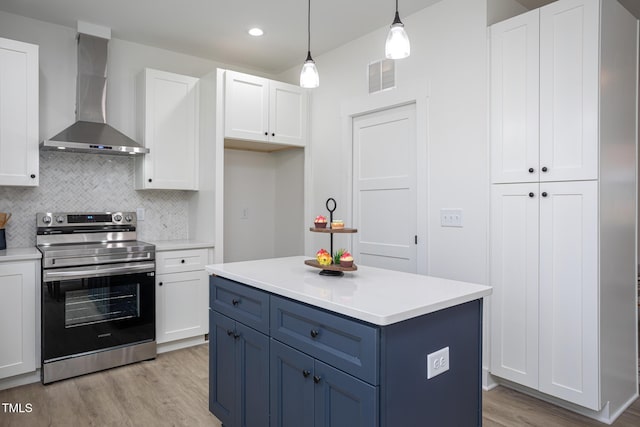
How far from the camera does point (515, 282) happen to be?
2.66 metres

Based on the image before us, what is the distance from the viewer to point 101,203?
3.66 meters

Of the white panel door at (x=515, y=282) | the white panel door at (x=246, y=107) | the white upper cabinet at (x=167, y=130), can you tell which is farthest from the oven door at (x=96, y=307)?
the white panel door at (x=515, y=282)

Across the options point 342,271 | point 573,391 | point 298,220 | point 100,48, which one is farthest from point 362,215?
point 100,48

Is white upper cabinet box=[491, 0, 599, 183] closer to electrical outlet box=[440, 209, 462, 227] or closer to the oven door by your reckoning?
electrical outlet box=[440, 209, 462, 227]

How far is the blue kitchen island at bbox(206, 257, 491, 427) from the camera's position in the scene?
1.39 metres

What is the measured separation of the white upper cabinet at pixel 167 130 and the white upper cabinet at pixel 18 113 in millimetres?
813

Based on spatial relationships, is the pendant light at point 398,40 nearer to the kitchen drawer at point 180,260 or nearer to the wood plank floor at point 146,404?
→ the wood plank floor at point 146,404

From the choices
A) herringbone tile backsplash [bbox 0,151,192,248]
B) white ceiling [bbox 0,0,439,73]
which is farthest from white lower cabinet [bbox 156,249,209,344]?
white ceiling [bbox 0,0,439,73]

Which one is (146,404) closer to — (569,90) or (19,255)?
(19,255)

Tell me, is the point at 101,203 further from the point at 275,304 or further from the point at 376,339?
the point at 376,339

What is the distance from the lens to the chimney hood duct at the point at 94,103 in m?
3.31

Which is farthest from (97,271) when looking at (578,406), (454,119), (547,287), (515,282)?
(578,406)

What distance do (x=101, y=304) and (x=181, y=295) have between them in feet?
2.13

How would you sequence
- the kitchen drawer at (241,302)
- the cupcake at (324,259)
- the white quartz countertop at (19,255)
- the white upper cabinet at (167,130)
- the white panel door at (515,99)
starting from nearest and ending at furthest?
the kitchen drawer at (241,302) < the cupcake at (324,259) < the white panel door at (515,99) < the white quartz countertop at (19,255) < the white upper cabinet at (167,130)
